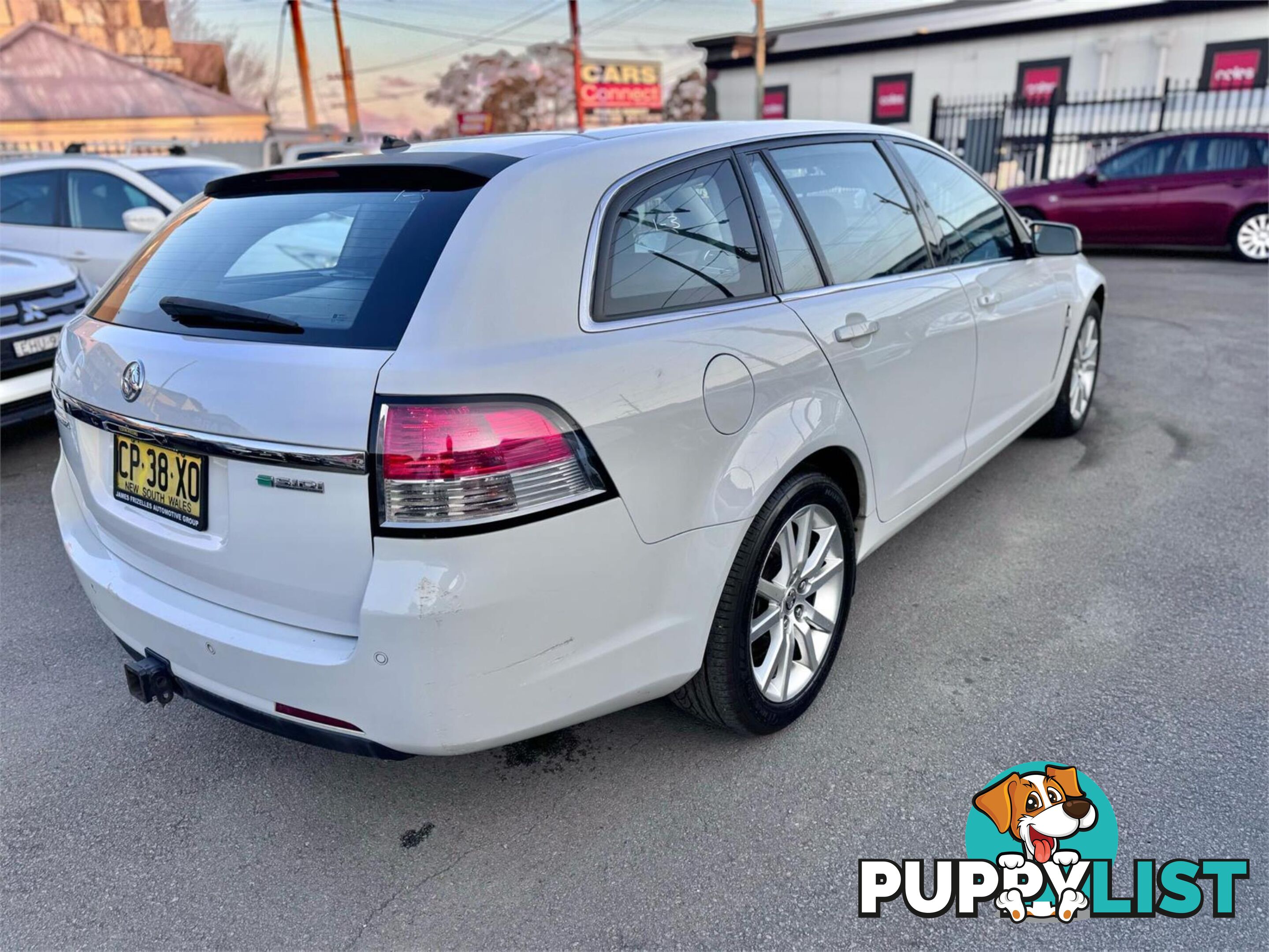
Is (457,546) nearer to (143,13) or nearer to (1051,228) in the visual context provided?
(1051,228)

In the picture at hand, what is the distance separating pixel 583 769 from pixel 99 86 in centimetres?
3655

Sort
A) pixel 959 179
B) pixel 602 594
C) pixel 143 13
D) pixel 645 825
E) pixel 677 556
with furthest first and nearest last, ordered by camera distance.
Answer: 1. pixel 143 13
2. pixel 959 179
3. pixel 645 825
4. pixel 677 556
5. pixel 602 594

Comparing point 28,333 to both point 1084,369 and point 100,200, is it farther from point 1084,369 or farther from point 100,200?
point 1084,369

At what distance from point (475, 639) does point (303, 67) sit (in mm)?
30074

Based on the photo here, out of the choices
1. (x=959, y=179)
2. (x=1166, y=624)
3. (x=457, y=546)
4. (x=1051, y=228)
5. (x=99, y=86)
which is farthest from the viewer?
(x=99, y=86)

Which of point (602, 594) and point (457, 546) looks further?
point (602, 594)

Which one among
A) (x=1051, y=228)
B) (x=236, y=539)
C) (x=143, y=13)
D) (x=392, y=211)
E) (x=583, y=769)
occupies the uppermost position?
(x=143, y=13)

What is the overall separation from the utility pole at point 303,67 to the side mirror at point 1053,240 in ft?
88.6

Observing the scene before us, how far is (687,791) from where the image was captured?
7.88ft

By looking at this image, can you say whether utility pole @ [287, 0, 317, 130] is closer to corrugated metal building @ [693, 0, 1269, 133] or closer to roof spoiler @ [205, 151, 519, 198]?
corrugated metal building @ [693, 0, 1269, 133]

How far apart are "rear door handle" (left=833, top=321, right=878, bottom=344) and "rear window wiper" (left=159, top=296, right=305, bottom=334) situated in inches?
59.4

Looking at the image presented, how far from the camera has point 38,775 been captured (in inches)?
99.1

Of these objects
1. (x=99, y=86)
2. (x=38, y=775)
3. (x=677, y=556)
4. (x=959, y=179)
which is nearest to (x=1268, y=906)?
(x=677, y=556)

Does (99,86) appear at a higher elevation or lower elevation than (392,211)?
higher
